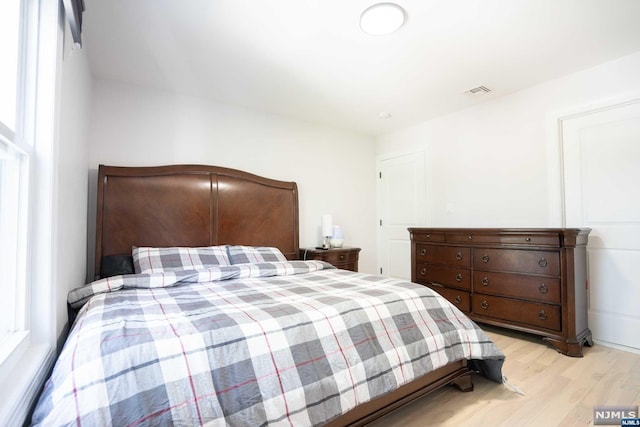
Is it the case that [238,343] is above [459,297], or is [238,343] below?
above

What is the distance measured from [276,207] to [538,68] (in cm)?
274

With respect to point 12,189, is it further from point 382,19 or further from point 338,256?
point 338,256

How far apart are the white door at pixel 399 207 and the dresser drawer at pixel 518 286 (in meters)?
1.25

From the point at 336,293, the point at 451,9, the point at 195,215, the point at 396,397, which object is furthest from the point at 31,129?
the point at 451,9

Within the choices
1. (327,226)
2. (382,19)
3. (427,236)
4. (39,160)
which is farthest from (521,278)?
(39,160)

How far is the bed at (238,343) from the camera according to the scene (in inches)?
35.7

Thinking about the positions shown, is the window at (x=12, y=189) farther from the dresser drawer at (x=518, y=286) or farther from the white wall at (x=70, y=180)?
the dresser drawer at (x=518, y=286)

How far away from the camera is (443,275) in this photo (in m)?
3.06

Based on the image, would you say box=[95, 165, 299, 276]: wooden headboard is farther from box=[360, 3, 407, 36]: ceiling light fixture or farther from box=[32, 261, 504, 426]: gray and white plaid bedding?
box=[360, 3, 407, 36]: ceiling light fixture

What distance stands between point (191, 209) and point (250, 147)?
3.24ft

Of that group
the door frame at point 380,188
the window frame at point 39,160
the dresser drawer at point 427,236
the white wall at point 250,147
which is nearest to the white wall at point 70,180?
the window frame at point 39,160

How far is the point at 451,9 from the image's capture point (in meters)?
1.91

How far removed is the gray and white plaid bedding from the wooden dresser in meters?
0.89

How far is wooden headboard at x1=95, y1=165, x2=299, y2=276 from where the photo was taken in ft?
8.53
